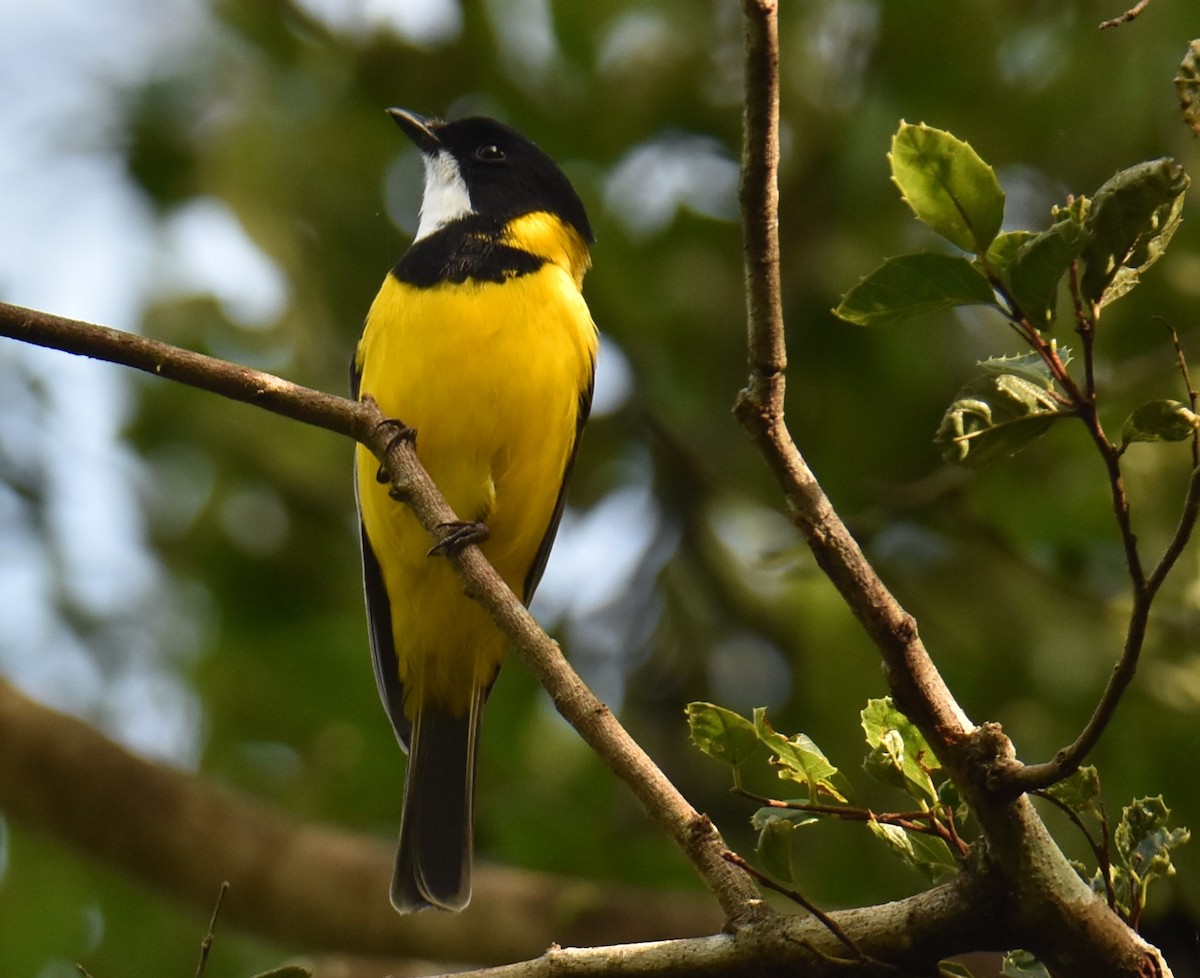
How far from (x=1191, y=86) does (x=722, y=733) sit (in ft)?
3.23

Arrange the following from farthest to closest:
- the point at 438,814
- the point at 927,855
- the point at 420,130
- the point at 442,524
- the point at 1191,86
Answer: the point at 420,130
the point at 438,814
the point at 442,524
the point at 927,855
the point at 1191,86

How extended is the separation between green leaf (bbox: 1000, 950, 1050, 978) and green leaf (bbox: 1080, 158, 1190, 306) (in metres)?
0.88

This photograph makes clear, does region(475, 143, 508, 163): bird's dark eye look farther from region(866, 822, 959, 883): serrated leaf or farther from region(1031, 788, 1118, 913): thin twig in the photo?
region(1031, 788, 1118, 913): thin twig

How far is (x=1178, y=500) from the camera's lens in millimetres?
4320

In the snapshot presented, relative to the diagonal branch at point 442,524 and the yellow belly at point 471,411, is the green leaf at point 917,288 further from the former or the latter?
the yellow belly at point 471,411

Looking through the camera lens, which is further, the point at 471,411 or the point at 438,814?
the point at 438,814

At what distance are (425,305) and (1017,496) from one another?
1991 millimetres

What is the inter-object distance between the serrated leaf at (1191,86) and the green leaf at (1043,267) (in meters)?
0.23

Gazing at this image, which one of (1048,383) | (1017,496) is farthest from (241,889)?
(1048,383)

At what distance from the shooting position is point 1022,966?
2.10 metres

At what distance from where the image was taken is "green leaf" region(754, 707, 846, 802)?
2029 millimetres

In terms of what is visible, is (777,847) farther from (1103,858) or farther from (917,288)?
(917,288)

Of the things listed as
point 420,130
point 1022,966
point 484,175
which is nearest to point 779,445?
point 1022,966

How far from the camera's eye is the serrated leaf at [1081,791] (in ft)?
6.61
